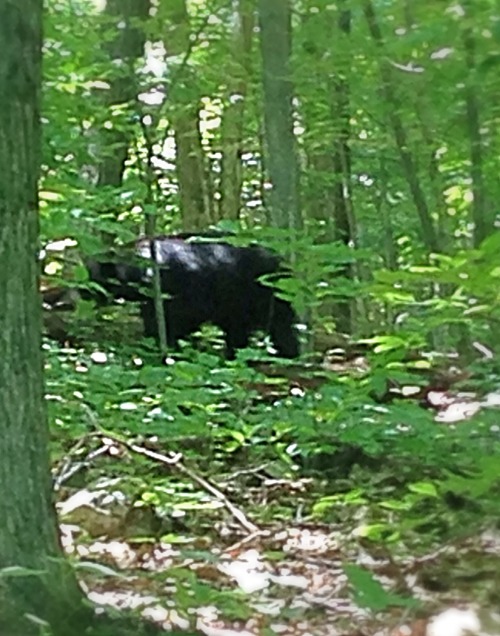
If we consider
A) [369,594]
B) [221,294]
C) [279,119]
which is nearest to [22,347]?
[369,594]

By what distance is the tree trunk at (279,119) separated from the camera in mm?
6266

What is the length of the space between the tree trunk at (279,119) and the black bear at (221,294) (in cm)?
113

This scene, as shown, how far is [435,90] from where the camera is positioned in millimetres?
4289

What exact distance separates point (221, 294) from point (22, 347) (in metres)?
5.54

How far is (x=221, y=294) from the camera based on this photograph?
805cm

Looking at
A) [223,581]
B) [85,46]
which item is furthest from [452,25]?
[85,46]

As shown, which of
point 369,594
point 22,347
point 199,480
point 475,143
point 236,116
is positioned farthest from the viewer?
point 236,116

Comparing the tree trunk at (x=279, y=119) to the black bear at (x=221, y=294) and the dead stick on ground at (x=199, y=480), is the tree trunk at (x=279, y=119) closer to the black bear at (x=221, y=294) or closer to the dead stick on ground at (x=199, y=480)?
the black bear at (x=221, y=294)

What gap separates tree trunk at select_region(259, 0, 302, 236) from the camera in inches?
247

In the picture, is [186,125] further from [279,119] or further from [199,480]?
[199,480]

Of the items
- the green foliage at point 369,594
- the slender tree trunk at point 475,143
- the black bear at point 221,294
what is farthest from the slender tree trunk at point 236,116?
the green foliage at point 369,594

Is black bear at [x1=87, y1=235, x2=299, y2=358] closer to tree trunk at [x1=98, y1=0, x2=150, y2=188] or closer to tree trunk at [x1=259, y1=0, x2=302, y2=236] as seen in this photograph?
tree trunk at [x1=98, y1=0, x2=150, y2=188]

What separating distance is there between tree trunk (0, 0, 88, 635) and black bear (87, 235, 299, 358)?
4959 millimetres

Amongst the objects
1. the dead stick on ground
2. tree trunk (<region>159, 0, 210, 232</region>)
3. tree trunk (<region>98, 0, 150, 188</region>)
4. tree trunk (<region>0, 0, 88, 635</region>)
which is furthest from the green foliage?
tree trunk (<region>159, 0, 210, 232</region>)
